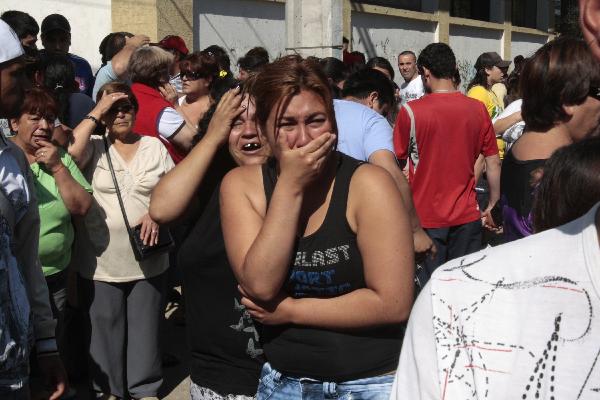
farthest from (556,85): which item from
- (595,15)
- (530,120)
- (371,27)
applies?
(371,27)

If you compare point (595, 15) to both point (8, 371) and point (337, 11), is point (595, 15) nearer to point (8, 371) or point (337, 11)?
point (8, 371)

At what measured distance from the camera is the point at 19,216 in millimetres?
2854

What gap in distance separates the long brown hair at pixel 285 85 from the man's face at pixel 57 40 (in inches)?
222

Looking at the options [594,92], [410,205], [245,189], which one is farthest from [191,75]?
[245,189]

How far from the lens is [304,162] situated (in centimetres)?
235

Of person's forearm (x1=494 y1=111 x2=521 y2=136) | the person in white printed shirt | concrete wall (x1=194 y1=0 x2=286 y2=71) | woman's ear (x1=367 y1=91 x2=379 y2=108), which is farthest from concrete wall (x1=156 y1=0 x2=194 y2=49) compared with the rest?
the person in white printed shirt

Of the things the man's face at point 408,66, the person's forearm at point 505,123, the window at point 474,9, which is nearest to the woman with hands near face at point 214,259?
the person's forearm at point 505,123

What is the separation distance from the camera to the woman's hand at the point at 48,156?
4.34m

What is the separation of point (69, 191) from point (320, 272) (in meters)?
2.36

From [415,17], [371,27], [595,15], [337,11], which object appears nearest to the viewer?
[595,15]

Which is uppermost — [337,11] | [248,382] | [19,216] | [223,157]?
[337,11]

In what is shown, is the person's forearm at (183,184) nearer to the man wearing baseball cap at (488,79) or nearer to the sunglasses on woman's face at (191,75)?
the sunglasses on woman's face at (191,75)

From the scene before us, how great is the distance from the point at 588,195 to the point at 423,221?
13.3ft

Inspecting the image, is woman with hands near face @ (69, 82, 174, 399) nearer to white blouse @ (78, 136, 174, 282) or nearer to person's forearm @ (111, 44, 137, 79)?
white blouse @ (78, 136, 174, 282)
